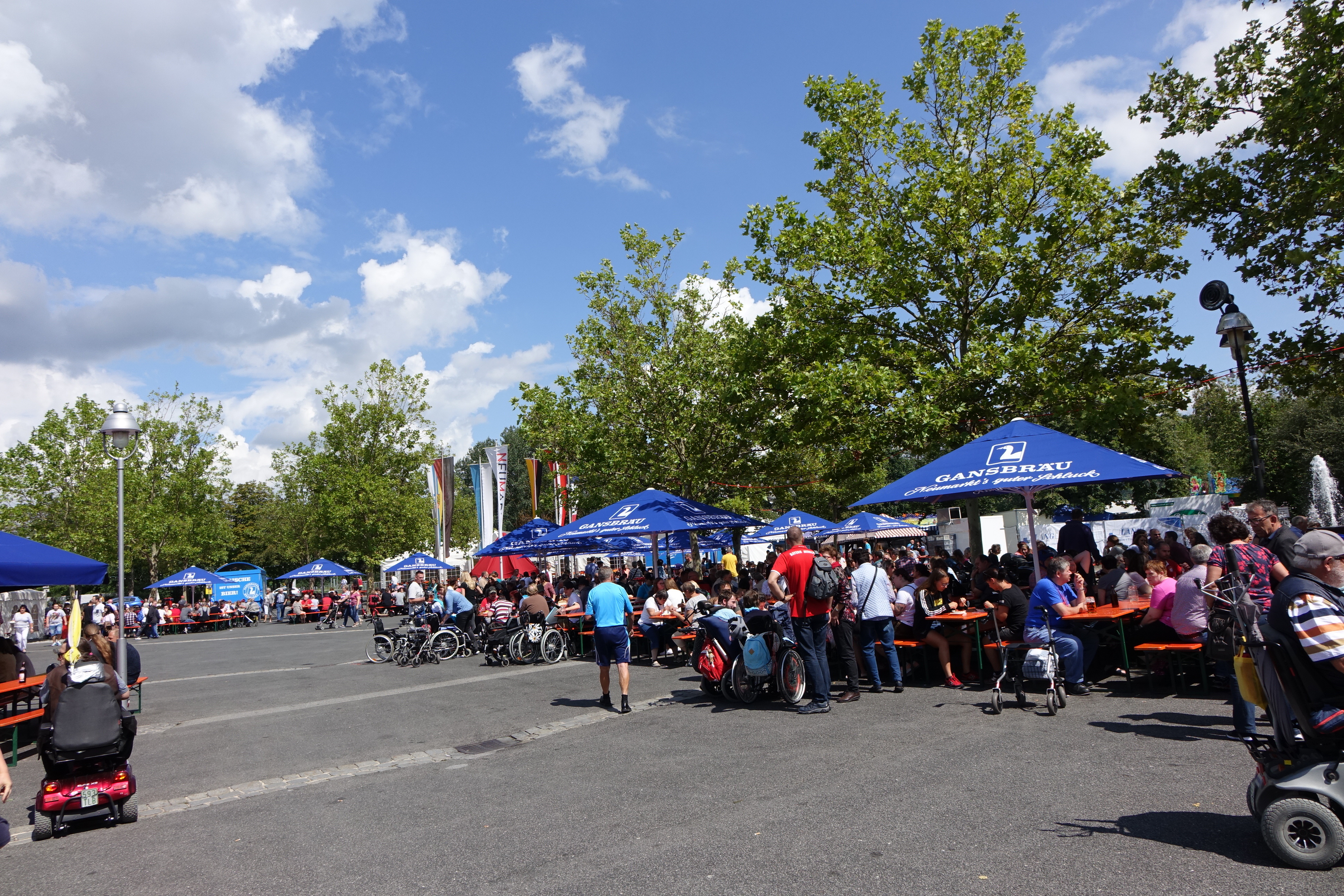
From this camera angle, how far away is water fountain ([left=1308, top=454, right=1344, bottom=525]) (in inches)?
1307

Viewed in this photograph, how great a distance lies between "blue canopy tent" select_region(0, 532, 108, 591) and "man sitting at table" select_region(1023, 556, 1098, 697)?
1031cm

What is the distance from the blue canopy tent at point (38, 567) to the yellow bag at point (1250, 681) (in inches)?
422

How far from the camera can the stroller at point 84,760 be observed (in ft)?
19.6

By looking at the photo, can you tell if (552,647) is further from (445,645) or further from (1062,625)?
(1062,625)

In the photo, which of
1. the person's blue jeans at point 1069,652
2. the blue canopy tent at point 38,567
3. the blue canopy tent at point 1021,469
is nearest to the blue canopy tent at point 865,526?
the blue canopy tent at point 1021,469

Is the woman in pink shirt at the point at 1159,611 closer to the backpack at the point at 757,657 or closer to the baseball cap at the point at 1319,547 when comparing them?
the backpack at the point at 757,657

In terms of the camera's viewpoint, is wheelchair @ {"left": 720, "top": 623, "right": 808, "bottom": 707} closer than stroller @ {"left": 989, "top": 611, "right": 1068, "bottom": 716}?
No

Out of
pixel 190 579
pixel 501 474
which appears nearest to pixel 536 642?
pixel 501 474

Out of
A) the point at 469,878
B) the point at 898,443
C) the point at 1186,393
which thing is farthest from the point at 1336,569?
the point at 1186,393

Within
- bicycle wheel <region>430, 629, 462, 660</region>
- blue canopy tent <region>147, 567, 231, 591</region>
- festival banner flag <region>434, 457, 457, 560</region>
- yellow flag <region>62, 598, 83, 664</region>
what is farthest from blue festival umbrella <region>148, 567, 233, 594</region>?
yellow flag <region>62, 598, 83, 664</region>

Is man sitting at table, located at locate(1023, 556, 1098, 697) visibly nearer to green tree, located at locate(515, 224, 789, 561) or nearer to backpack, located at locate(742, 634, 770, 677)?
backpack, located at locate(742, 634, 770, 677)

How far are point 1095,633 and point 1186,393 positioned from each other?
365 inches

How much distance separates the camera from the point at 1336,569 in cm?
403

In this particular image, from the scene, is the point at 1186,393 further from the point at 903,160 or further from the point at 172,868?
the point at 172,868
